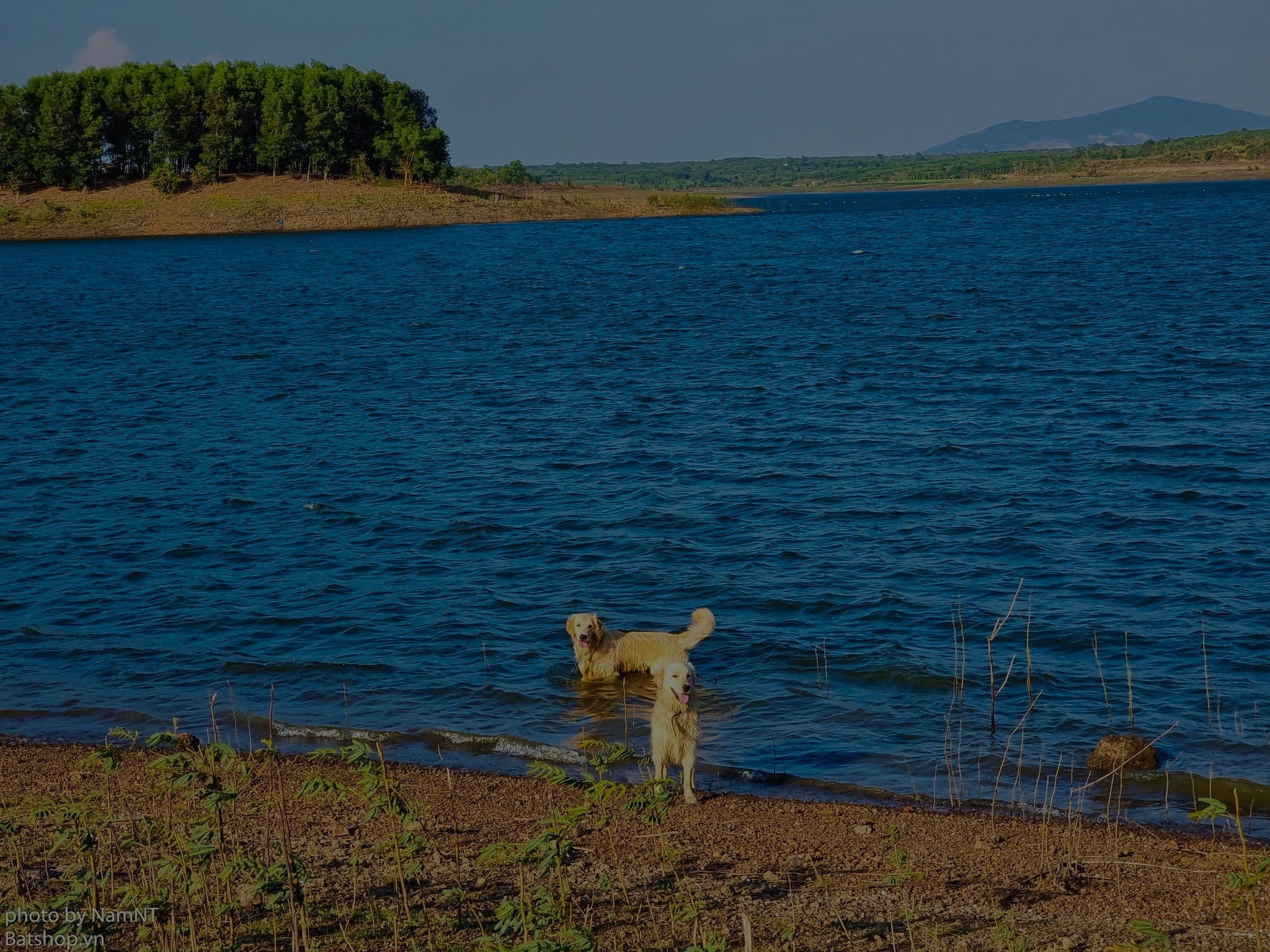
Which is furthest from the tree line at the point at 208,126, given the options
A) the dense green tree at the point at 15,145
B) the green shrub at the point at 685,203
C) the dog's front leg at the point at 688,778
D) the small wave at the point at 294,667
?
the dog's front leg at the point at 688,778

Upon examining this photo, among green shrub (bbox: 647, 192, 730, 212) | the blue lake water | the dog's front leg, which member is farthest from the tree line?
the dog's front leg

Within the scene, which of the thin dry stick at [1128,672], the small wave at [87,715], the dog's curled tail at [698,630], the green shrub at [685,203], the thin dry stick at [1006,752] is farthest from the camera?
the green shrub at [685,203]

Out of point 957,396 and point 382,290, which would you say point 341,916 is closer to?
point 957,396

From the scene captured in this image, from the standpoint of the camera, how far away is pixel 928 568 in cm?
1773

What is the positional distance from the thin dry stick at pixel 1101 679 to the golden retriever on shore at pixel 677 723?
4940 millimetres

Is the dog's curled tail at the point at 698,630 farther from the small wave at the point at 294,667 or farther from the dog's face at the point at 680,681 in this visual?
the small wave at the point at 294,667

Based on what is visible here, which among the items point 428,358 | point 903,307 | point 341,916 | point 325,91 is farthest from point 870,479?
point 325,91

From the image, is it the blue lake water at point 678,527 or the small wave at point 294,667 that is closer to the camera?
the blue lake water at point 678,527

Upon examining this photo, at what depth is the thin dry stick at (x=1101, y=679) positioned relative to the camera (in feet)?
43.2

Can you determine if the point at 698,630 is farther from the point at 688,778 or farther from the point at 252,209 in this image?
the point at 252,209

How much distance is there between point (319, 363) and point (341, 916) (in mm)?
32497

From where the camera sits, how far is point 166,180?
110 m

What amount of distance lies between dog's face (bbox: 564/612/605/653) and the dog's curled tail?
98 centimetres

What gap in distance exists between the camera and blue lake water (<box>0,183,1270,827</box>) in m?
13.6
